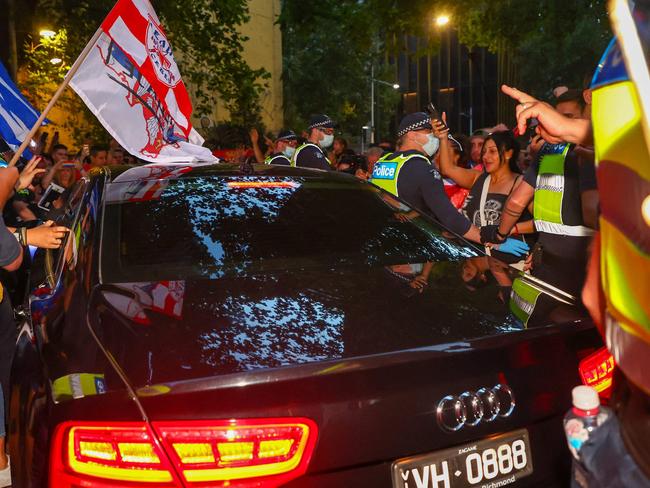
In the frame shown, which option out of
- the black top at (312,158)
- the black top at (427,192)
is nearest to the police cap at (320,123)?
the black top at (312,158)

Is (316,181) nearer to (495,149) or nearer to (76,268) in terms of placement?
(76,268)

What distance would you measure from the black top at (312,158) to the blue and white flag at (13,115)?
3.64 metres

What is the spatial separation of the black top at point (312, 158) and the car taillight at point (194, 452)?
22.0 ft

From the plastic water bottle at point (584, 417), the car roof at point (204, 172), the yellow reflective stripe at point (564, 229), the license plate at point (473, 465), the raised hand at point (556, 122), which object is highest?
the raised hand at point (556, 122)

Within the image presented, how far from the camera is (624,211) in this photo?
4.02 ft

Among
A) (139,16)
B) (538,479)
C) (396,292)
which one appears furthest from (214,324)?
(139,16)

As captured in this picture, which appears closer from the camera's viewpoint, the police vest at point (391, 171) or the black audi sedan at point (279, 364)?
the black audi sedan at point (279, 364)

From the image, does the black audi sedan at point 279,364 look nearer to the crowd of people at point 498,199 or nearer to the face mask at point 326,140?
the crowd of people at point 498,199

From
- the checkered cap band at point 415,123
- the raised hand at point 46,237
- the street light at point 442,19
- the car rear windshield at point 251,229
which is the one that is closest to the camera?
the car rear windshield at point 251,229

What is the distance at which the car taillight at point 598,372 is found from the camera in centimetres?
219

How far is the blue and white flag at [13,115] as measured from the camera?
5105 mm

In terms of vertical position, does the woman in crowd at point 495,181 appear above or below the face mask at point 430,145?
below

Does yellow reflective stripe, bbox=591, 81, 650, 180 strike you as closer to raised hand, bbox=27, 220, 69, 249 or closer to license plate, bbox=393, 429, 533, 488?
license plate, bbox=393, 429, 533, 488

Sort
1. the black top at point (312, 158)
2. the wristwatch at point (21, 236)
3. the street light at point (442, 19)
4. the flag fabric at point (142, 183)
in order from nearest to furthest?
the flag fabric at point (142, 183), the wristwatch at point (21, 236), the black top at point (312, 158), the street light at point (442, 19)
